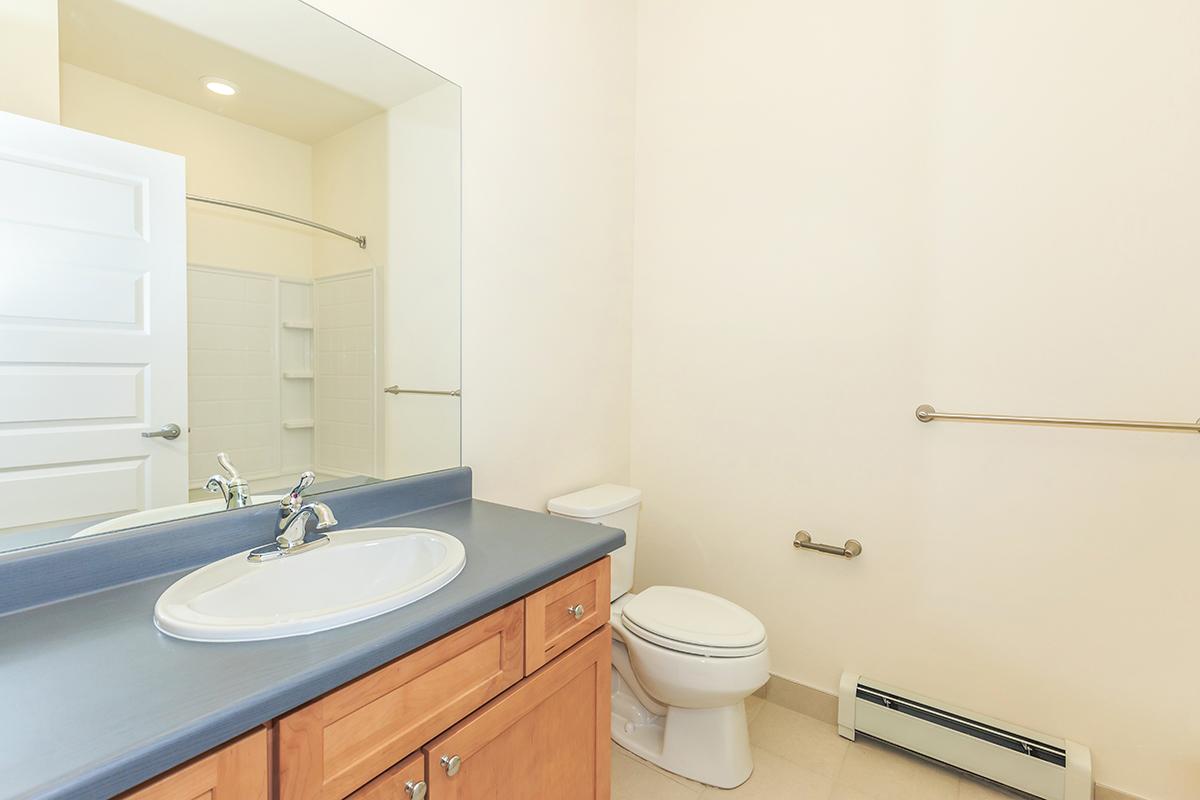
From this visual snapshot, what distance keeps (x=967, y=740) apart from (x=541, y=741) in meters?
1.31

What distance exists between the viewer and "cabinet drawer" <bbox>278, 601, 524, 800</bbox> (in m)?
0.67

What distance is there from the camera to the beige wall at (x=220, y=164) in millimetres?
926

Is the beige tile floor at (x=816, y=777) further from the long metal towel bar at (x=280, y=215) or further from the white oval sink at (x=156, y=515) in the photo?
the long metal towel bar at (x=280, y=215)

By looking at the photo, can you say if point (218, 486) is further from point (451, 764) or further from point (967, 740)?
point (967, 740)

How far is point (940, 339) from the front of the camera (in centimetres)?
167

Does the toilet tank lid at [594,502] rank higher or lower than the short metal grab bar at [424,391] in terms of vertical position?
lower

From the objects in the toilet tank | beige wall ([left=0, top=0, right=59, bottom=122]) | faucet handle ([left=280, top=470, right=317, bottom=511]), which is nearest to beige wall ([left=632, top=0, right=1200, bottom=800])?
the toilet tank

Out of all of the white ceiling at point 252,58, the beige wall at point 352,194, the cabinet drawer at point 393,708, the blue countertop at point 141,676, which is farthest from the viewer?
the beige wall at point 352,194

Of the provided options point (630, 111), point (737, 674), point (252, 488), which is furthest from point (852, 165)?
point (252, 488)

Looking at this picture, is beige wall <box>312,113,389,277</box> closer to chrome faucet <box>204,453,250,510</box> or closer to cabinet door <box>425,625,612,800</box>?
Result: chrome faucet <box>204,453,250,510</box>

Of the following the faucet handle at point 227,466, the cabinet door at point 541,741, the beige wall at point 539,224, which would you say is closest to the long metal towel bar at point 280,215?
the beige wall at point 539,224

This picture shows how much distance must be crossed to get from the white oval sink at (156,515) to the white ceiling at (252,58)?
2.42 ft

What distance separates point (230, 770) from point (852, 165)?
2042 mm

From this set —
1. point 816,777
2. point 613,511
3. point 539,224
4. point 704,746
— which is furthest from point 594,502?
point 816,777
